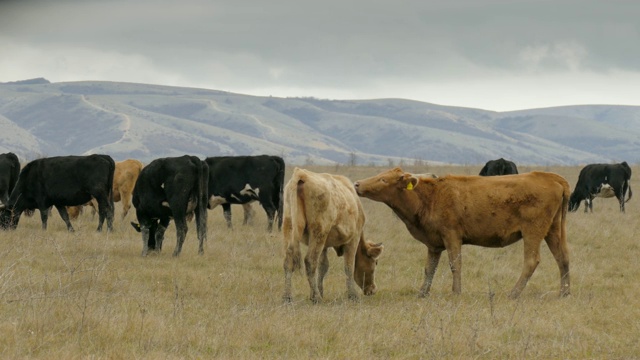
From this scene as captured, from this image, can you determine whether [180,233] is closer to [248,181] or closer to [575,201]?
[248,181]

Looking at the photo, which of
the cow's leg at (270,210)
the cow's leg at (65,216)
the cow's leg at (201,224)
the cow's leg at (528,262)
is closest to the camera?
the cow's leg at (528,262)

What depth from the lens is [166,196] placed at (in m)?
15.0

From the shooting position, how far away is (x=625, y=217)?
973 inches

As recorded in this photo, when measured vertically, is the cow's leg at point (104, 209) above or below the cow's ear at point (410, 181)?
below

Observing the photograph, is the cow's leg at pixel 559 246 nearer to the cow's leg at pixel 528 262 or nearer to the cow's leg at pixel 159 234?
the cow's leg at pixel 528 262

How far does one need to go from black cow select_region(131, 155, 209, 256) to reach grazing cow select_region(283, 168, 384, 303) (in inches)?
164

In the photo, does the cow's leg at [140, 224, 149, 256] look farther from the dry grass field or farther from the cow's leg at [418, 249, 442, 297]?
the cow's leg at [418, 249, 442, 297]

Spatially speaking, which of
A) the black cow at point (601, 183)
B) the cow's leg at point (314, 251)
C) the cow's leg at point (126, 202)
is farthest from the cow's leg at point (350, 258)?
the black cow at point (601, 183)

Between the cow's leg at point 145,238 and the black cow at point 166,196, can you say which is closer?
the cow's leg at point 145,238

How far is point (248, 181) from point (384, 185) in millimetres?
9174

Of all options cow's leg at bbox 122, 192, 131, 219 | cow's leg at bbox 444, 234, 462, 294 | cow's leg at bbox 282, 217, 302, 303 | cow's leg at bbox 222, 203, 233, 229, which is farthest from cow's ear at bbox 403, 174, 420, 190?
cow's leg at bbox 122, 192, 131, 219

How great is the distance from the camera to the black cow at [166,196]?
1490cm

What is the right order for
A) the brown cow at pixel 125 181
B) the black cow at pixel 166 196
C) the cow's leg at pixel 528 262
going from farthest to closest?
the brown cow at pixel 125 181
the black cow at pixel 166 196
the cow's leg at pixel 528 262

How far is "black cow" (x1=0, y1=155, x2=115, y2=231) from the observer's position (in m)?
18.2
